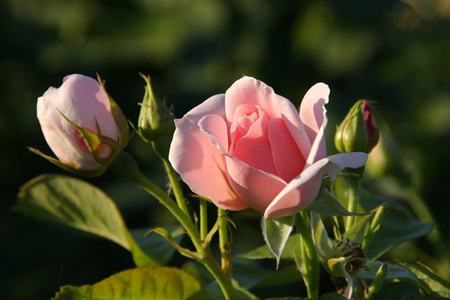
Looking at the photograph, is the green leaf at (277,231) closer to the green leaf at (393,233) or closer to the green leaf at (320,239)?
the green leaf at (320,239)

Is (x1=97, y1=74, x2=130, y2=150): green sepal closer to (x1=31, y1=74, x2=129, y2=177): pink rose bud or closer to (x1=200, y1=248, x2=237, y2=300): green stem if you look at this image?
(x1=31, y1=74, x2=129, y2=177): pink rose bud

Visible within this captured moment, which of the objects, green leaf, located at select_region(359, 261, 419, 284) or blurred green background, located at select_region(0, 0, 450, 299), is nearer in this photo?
green leaf, located at select_region(359, 261, 419, 284)

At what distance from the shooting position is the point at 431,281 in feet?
2.02

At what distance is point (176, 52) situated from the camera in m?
2.26

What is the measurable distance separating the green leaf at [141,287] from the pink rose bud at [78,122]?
13cm

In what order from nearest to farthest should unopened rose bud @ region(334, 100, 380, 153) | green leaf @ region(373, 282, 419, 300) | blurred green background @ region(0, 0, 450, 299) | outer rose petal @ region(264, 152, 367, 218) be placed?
outer rose petal @ region(264, 152, 367, 218), green leaf @ region(373, 282, 419, 300), unopened rose bud @ region(334, 100, 380, 153), blurred green background @ region(0, 0, 450, 299)

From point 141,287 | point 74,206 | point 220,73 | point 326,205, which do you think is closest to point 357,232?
point 326,205

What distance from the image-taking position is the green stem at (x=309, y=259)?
21.7 inches

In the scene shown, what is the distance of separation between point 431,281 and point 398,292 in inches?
4.2

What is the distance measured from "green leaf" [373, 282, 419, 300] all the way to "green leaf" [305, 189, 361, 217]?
0.39 feet

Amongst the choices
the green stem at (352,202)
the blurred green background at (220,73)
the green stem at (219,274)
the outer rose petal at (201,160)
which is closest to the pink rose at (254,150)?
the outer rose petal at (201,160)

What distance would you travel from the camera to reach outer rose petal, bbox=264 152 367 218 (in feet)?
1.40

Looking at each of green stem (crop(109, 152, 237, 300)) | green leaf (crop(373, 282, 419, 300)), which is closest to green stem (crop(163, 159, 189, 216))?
green stem (crop(109, 152, 237, 300))

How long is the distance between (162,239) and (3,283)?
1.20 m
